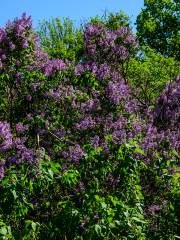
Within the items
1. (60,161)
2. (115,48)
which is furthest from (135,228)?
(115,48)

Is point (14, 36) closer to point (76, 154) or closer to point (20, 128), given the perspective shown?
point (20, 128)

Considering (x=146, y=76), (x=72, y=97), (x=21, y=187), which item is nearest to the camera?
(x=21, y=187)

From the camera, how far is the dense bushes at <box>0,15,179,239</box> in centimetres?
666

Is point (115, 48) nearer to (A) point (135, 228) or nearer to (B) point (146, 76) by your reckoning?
(A) point (135, 228)

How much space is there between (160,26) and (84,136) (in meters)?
29.3

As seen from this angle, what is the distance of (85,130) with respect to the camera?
9.18 meters

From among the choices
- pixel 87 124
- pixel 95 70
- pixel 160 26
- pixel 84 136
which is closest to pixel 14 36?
pixel 95 70

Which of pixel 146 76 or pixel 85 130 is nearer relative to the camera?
pixel 85 130

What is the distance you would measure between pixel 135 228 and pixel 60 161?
2976 mm

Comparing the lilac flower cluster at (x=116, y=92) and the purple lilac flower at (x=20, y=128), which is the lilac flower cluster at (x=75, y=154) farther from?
the lilac flower cluster at (x=116, y=92)

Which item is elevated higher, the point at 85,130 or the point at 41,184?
the point at 85,130

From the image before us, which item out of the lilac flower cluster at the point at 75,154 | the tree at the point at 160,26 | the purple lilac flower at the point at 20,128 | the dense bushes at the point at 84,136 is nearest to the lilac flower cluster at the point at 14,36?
the dense bushes at the point at 84,136

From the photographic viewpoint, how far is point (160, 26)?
121 feet

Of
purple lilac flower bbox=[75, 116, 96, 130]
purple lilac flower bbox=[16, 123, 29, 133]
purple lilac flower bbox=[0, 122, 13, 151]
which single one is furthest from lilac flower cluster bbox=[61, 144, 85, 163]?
purple lilac flower bbox=[16, 123, 29, 133]
